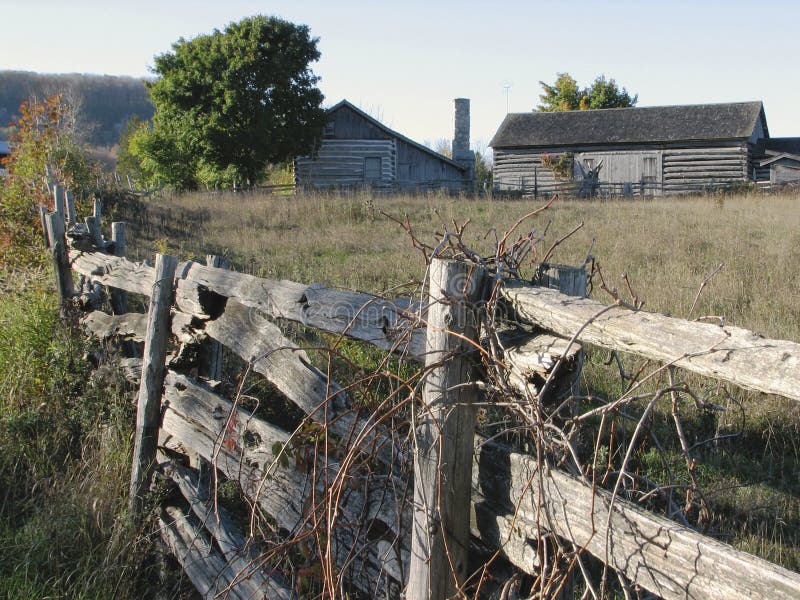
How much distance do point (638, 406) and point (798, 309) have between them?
2865mm

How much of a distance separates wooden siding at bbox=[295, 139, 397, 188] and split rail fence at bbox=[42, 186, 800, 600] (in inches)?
1224

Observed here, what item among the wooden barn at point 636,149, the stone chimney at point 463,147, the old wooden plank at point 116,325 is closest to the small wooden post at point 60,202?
the old wooden plank at point 116,325

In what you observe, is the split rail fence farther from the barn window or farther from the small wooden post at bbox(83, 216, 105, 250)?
the barn window

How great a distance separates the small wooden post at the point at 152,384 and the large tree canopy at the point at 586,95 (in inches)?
1793

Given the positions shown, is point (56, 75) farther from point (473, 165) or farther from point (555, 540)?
point (555, 540)

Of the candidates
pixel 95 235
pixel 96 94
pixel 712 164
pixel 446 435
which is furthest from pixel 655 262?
pixel 96 94

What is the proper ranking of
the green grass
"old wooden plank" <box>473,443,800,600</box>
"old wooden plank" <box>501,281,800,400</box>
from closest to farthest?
"old wooden plank" <box>501,281,800,400</box>, "old wooden plank" <box>473,443,800,600</box>, the green grass

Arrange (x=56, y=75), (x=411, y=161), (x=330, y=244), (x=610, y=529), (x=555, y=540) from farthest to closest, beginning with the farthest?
(x=56, y=75), (x=411, y=161), (x=330, y=244), (x=555, y=540), (x=610, y=529)

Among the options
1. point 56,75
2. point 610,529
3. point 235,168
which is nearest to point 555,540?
point 610,529

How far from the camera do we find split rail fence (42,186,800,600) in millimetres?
1674

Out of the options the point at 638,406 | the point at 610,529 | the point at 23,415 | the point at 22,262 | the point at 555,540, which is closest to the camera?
the point at 610,529

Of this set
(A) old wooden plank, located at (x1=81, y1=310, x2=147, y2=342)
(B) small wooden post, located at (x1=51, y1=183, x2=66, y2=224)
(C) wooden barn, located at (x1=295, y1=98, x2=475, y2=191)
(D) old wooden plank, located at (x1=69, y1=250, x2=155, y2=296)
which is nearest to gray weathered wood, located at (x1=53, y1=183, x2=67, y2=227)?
(B) small wooden post, located at (x1=51, y1=183, x2=66, y2=224)

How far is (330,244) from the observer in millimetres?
12727

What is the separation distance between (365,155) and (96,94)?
125 meters
